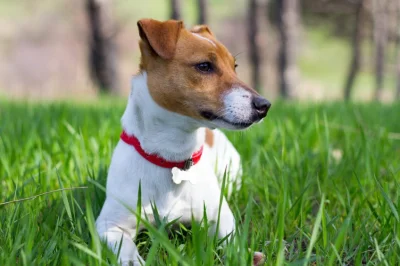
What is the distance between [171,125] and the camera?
8.13 feet

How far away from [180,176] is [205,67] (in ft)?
1.75

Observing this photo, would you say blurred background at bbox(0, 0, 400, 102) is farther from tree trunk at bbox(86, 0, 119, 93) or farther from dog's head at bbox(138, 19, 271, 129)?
dog's head at bbox(138, 19, 271, 129)

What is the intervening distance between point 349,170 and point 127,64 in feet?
111

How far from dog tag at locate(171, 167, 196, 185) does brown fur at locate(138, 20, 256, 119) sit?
275 millimetres

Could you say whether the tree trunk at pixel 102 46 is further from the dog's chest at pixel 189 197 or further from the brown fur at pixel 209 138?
the dog's chest at pixel 189 197

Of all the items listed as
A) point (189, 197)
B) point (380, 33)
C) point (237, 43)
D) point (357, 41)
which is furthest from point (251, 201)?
point (237, 43)

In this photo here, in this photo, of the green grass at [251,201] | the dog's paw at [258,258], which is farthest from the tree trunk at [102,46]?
the dog's paw at [258,258]

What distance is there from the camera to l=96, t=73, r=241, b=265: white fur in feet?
7.98

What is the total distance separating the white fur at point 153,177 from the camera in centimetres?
243

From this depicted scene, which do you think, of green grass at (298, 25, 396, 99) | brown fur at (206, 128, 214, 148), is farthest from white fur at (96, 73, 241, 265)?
green grass at (298, 25, 396, 99)

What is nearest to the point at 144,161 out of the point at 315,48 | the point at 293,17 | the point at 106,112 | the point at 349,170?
the point at 349,170

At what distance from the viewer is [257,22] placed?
1664cm

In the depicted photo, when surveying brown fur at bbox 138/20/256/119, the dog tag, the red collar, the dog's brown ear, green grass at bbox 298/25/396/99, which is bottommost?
green grass at bbox 298/25/396/99

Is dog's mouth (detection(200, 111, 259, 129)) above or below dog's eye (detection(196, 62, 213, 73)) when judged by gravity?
below
